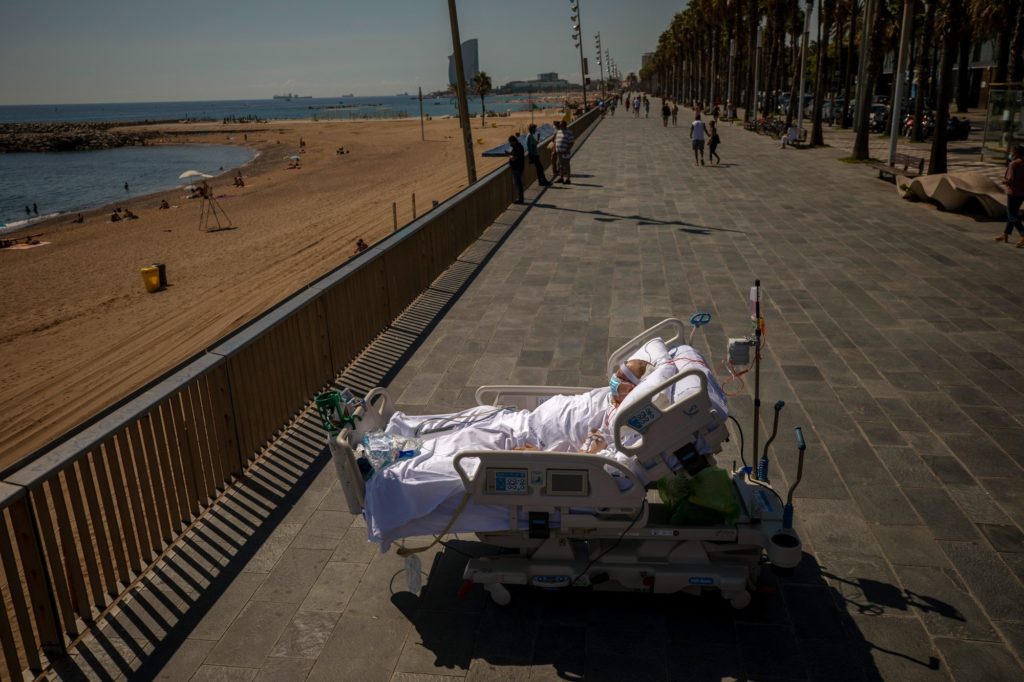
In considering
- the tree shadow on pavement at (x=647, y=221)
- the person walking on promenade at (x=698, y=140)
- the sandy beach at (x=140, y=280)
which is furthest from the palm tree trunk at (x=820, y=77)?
the tree shadow on pavement at (x=647, y=221)

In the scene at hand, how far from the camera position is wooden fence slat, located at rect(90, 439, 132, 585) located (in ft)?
13.9

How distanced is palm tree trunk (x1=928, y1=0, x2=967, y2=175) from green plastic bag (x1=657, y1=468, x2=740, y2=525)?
61.9 feet

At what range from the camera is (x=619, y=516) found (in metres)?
4.26

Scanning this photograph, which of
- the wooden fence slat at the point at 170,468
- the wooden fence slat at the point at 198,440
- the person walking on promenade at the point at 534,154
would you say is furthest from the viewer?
the person walking on promenade at the point at 534,154

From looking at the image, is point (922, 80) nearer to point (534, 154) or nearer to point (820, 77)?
point (820, 77)

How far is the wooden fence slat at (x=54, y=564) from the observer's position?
3803mm

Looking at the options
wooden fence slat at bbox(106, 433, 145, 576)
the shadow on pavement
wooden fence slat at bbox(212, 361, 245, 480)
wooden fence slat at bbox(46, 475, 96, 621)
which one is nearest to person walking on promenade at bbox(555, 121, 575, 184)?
wooden fence slat at bbox(212, 361, 245, 480)

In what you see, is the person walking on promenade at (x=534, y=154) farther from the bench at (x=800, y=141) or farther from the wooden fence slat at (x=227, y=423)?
the wooden fence slat at (x=227, y=423)

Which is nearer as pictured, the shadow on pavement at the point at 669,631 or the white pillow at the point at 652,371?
the shadow on pavement at the point at 669,631

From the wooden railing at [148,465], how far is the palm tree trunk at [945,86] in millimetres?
17495

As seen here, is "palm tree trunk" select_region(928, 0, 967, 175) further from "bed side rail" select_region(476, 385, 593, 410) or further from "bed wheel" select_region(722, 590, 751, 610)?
"bed wheel" select_region(722, 590, 751, 610)

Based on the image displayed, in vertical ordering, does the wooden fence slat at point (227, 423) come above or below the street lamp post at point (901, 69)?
below

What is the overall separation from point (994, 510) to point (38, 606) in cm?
600

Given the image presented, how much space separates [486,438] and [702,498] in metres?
1.33
